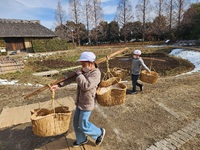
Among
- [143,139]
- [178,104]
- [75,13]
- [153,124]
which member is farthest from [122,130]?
[75,13]

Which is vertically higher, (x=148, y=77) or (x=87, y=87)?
(x=87, y=87)

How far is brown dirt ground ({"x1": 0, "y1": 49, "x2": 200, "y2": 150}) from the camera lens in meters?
3.32

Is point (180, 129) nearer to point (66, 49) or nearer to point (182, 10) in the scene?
point (66, 49)

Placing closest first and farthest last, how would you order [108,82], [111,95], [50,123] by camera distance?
[50,123], [111,95], [108,82]

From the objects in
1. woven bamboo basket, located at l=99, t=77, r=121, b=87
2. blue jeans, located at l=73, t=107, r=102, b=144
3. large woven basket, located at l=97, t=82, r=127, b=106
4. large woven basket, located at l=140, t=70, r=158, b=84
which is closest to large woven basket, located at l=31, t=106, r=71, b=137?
blue jeans, located at l=73, t=107, r=102, b=144

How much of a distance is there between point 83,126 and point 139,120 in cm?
189

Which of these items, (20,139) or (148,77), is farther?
(148,77)

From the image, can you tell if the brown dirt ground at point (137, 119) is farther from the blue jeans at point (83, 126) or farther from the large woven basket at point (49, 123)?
the large woven basket at point (49, 123)

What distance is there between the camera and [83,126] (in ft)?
8.87

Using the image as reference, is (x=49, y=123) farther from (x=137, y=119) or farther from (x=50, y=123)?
(x=137, y=119)

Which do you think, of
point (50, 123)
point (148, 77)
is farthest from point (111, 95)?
point (148, 77)

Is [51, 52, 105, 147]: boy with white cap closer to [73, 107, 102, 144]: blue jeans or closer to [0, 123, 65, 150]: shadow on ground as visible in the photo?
[73, 107, 102, 144]: blue jeans

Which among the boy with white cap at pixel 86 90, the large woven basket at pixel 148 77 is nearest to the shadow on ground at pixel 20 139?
the boy with white cap at pixel 86 90

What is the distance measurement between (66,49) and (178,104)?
914 inches
